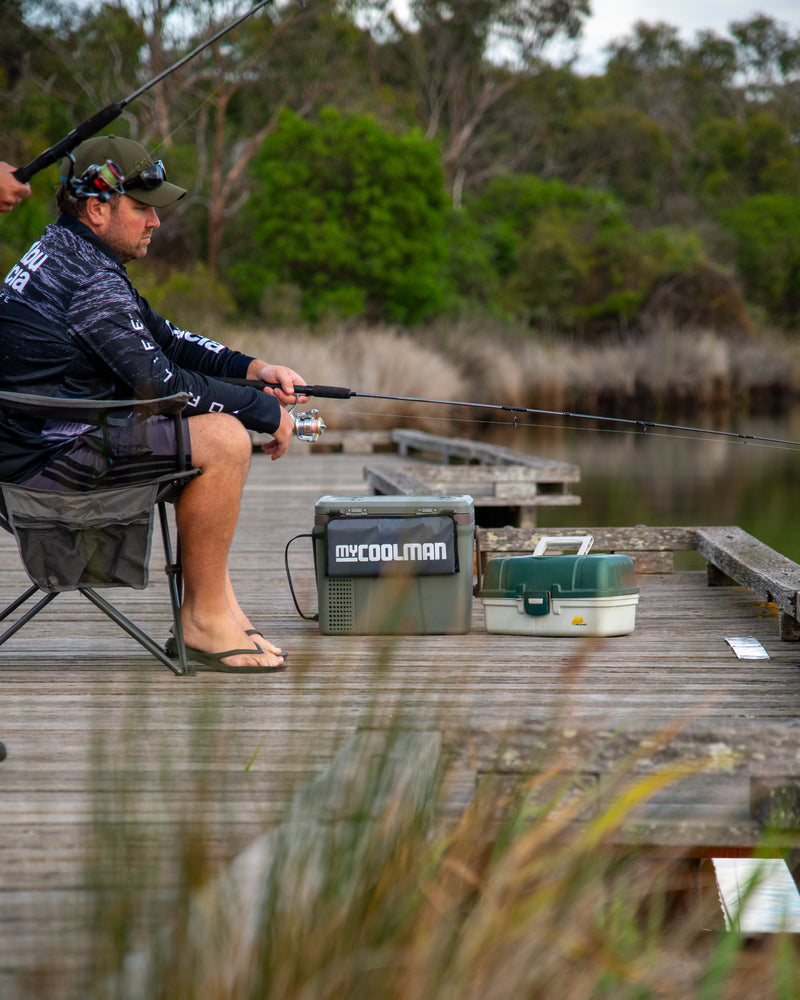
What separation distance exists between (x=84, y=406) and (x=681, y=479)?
11.1 metres

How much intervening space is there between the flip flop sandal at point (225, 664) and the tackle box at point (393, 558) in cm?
38

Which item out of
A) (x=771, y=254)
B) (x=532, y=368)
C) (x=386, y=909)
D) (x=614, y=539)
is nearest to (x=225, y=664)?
(x=386, y=909)

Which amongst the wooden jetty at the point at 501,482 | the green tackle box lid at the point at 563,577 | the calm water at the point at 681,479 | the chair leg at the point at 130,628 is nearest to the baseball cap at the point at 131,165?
the chair leg at the point at 130,628

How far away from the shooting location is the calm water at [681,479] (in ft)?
33.5

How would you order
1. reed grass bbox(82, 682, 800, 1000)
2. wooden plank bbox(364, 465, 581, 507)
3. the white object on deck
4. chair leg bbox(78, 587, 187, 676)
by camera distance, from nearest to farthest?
reed grass bbox(82, 682, 800, 1000), the white object on deck, chair leg bbox(78, 587, 187, 676), wooden plank bbox(364, 465, 581, 507)

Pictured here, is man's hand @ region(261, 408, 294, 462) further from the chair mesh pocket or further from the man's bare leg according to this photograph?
the chair mesh pocket

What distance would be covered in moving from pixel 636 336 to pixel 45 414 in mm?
24181

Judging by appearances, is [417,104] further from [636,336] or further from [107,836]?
[107,836]

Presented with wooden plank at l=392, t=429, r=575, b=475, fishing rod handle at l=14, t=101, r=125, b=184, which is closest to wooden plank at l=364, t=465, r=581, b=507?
wooden plank at l=392, t=429, r=575, b=475

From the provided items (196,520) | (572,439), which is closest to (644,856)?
(196,520)

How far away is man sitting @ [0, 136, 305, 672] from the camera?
9.41 feet

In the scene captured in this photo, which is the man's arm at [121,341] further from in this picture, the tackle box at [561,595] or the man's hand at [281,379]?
the tackle box at [561,595]

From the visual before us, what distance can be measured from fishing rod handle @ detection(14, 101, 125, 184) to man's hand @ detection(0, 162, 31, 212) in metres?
0.12

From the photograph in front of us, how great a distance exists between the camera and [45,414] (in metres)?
2.76
